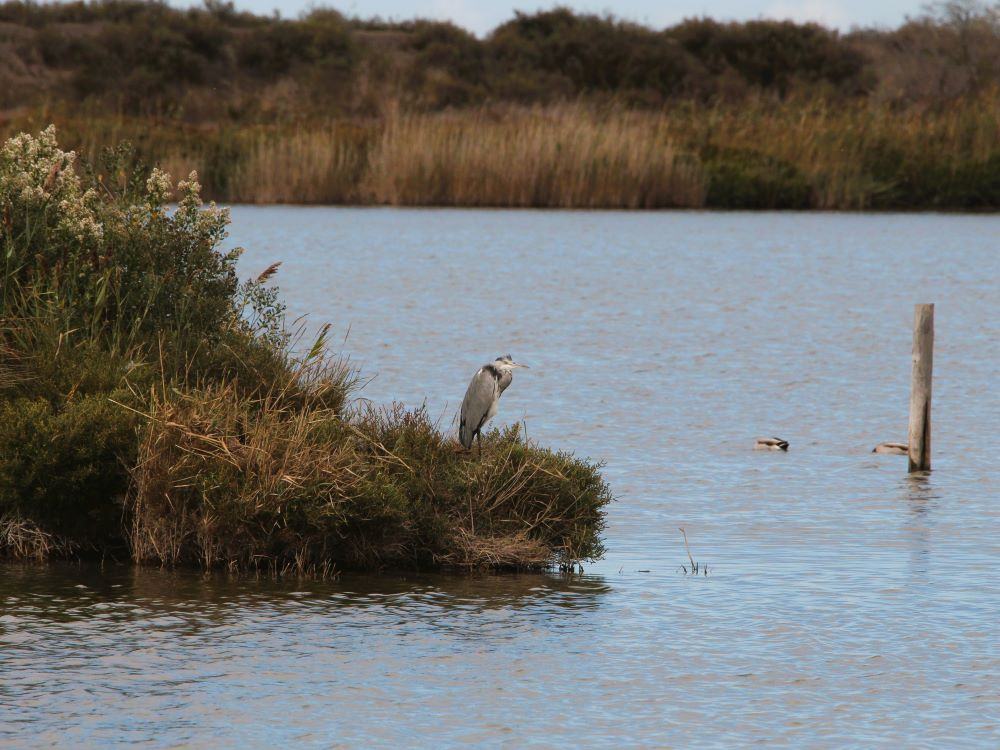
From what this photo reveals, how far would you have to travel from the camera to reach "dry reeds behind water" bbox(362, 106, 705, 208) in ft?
121

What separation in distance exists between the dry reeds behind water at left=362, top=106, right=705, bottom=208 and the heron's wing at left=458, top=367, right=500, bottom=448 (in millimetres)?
26150

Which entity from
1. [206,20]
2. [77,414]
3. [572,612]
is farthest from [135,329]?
[206,20]

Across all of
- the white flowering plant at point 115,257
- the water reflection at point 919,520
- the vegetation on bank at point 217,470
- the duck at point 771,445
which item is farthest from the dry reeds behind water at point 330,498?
the duck at point 771,445

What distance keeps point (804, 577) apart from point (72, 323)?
16.2ft

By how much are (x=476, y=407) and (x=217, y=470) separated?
5.57 feet

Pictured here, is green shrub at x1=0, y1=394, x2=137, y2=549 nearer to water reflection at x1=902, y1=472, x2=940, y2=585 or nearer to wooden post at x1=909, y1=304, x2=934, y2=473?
water reflection at x1=902, y1=472, x2=940, y2=585

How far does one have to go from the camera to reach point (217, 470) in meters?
9.77

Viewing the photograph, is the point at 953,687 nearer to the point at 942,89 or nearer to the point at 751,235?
the point at 751,235

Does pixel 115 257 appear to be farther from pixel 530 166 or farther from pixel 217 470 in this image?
pixel 530 166

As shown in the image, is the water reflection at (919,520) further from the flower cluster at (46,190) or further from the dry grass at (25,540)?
the flower cluster at (46,190)

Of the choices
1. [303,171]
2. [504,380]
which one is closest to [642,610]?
[504,380]

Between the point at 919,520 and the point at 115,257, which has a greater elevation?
the point at 115,257

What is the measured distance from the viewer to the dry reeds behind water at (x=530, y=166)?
3694 centimetres

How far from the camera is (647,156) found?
3756cm
